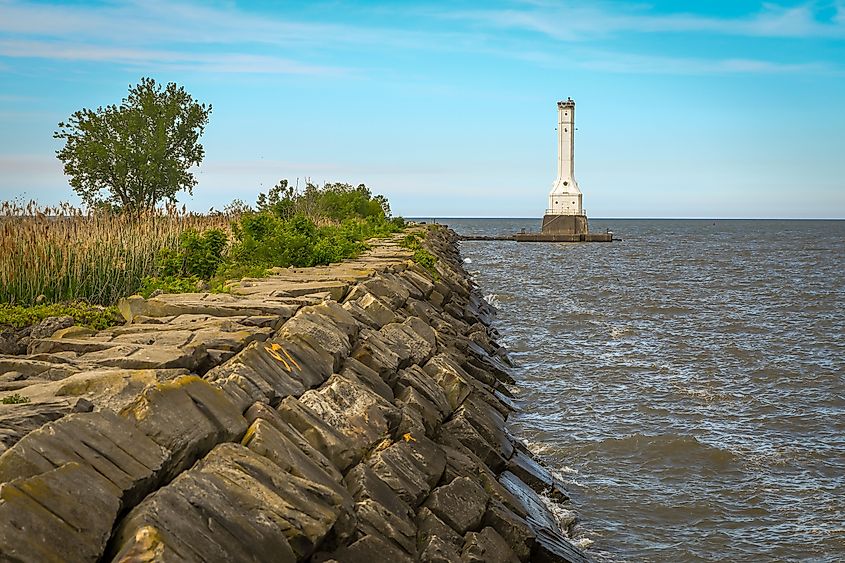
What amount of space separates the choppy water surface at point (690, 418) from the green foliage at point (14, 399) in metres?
5.62

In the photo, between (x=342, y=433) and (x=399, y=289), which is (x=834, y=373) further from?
(x=342, y=433)

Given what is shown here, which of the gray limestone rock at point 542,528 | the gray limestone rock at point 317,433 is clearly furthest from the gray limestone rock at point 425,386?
the gray limestone rock at point 317,433

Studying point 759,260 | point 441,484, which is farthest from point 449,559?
point 759,260

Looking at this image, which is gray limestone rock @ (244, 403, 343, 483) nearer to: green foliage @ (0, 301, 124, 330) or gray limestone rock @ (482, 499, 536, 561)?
gray limestone rock @ (482, 499, 536, 561)

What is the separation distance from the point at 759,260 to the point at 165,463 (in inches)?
2514

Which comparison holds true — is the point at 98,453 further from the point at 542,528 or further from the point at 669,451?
the point at 669,451

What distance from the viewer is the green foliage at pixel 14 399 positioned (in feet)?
17.0

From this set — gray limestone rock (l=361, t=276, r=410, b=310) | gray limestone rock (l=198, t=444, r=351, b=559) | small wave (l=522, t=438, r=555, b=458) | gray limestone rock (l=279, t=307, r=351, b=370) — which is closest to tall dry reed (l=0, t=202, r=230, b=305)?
gray limestone rock (l=361, t=276, r=410, b=310)

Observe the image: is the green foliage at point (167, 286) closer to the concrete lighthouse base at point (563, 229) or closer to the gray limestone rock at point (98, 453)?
the gray limestone rock at point (98, 453)

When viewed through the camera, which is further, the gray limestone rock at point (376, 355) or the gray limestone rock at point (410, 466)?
the gray limestone rock at point (376, 355)

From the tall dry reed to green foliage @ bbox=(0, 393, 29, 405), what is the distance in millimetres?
5471

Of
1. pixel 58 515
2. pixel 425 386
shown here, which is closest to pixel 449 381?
pixel 425 386

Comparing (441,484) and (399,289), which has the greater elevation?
(399,289)

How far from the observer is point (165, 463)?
4727mm
